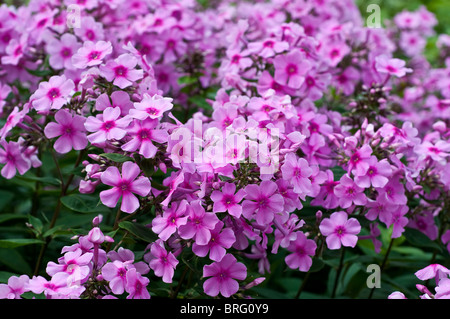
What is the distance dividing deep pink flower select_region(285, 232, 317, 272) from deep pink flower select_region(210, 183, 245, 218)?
0.39m

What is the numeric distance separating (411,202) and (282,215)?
2.74 ft

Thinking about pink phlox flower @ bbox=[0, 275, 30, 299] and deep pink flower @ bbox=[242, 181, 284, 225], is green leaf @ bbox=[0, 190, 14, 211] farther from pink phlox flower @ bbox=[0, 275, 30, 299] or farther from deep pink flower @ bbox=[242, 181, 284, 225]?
deep pink flower @ bbox=[242, 181, 284, 225]

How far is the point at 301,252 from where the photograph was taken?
210cm

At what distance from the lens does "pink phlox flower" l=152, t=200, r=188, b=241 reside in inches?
69.4

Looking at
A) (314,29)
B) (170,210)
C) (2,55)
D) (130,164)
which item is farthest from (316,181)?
(2,55)

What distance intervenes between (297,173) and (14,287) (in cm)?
97

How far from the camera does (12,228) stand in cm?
268

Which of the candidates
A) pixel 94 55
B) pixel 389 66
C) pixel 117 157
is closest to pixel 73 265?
pixel 117 157

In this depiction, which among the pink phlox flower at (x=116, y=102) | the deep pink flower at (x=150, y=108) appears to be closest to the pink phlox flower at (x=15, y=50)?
the pink phlox flower at (x=116, y=102)

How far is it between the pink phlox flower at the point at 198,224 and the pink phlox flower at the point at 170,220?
0.08 feet

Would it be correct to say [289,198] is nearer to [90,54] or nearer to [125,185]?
[125,185]

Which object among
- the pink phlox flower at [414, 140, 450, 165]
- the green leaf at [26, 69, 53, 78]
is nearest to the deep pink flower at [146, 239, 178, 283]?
the pink phlox flower at [414, 140, 450, 165]

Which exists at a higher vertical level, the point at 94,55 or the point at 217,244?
the point at 94,55

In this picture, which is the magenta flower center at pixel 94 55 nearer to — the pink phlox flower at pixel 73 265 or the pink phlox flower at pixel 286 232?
the pink phlox flower at pixel 73 265
